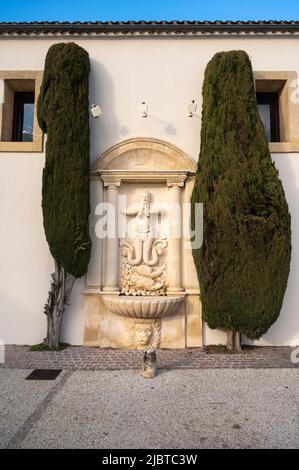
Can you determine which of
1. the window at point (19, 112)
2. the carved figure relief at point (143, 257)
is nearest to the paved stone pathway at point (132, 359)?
the carved figure relief at point (143, 257)

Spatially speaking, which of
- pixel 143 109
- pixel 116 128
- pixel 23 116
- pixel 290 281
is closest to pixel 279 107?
pixel 143 109

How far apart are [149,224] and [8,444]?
4.15 m

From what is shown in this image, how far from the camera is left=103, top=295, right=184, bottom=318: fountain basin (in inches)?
205

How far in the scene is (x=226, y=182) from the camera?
17.2 ft

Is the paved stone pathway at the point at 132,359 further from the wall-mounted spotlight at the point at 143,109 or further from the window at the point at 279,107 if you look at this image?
the wall-mounted spotlight at the point at 143,109

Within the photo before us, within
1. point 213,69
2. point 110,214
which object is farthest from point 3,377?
point 213,69

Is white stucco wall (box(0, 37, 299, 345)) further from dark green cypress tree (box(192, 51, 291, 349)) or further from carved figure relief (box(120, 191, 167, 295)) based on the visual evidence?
carved figure relief (box(120, 191, 167, 295))

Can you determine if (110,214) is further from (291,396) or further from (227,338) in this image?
(291,396)

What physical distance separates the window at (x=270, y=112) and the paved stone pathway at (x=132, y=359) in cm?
465

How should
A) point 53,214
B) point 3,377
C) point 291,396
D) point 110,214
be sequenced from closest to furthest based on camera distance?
point 291,396 → point 3,377 → point 53,214 → point 110,214

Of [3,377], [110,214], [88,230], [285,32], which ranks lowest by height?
[3,377]

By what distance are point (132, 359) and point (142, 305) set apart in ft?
3.00

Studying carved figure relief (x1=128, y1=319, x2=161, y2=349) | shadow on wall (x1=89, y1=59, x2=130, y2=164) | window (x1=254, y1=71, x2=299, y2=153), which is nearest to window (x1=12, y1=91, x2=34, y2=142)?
shadow on wall (x1=89, y1=59, x2=130, y2=164)

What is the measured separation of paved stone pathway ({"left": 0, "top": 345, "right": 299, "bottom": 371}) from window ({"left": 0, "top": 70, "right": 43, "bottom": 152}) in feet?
13.2
